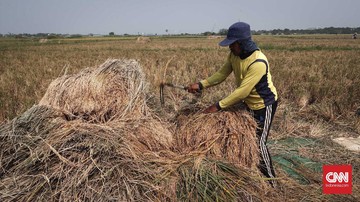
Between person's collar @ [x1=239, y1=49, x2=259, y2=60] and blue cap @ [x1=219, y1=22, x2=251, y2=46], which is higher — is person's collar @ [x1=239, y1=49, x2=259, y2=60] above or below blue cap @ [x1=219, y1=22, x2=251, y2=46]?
below

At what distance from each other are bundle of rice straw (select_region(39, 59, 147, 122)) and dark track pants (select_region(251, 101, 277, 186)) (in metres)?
1.34

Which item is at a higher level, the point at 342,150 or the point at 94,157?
the point at 94,157

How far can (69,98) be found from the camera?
3.07 meters

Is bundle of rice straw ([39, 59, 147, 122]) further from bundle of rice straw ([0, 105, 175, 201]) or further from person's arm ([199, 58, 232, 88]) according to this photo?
person's arm ([199, 58, 232, 88])

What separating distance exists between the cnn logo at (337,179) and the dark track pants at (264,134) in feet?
1.83

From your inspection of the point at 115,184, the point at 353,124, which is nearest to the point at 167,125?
the point at 115,184

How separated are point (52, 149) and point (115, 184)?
0.65 metres

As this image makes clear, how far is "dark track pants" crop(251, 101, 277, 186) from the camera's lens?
258 centimetres

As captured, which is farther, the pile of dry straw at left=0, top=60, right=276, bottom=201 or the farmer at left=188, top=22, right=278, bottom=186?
the farmer at left=188, top=22, right=278, bottom=186

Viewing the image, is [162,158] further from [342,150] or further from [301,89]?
[301,89]

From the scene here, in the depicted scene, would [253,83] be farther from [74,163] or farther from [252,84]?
[74,163]

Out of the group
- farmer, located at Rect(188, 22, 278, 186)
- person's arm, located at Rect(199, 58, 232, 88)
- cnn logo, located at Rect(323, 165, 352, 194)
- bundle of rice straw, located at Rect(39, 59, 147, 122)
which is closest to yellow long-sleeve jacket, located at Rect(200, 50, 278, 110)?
farmer, located at Rect(188, 22, 278, 186)

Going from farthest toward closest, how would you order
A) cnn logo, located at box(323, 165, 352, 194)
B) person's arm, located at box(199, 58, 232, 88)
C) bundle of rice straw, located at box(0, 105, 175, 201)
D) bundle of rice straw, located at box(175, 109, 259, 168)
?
person's arm, located at box(199, 58, 232, 88) → bundle of rice straw, located at box(175, 109, 259, 168) → cnn logo, located at box(323, 165, 352, 194) → bundle of rice straw, located at box(0, 105, 175, 201)

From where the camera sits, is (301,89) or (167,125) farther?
(301,89)
